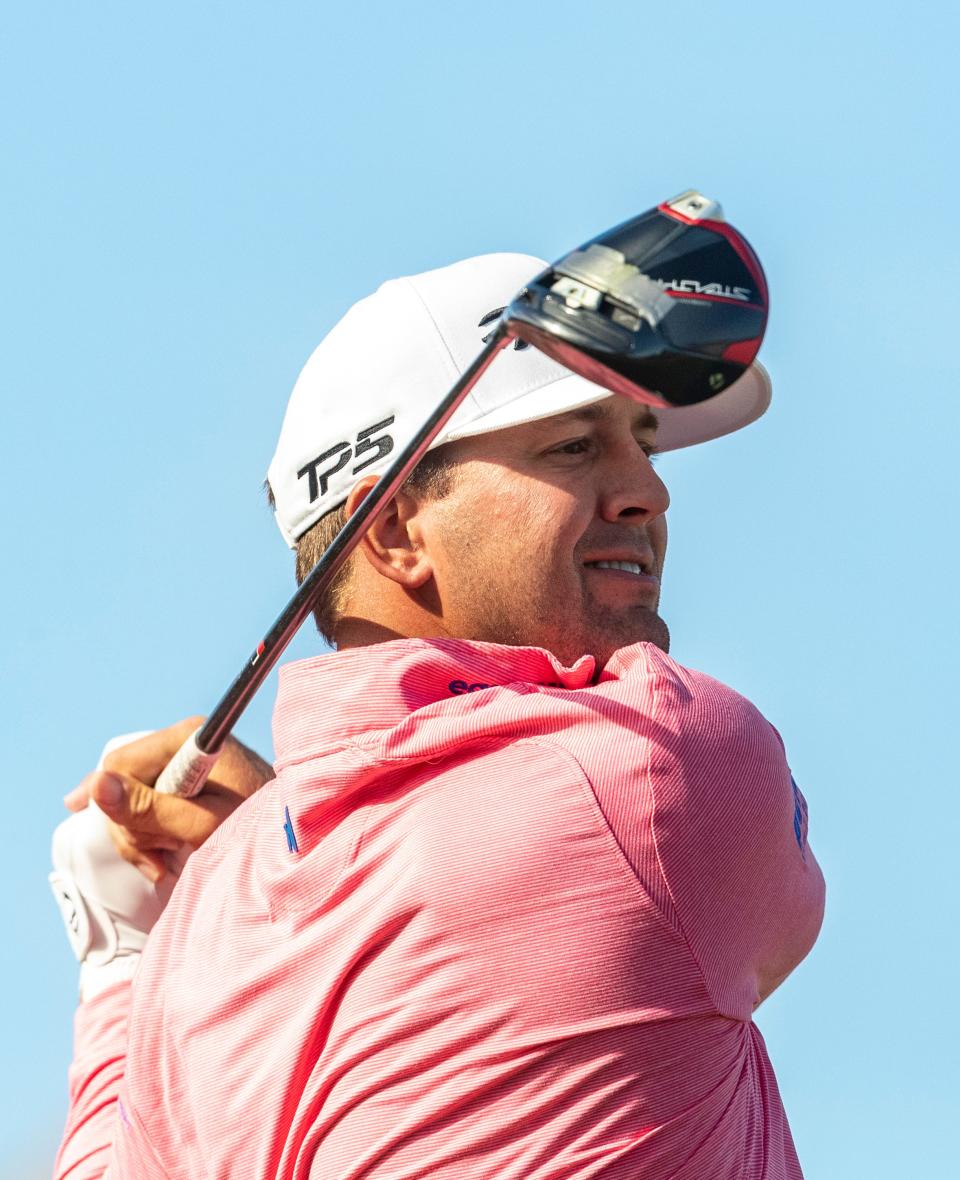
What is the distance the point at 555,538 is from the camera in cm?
369

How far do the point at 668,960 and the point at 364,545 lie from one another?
1077 millimetres

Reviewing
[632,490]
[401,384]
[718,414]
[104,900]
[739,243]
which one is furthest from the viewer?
[104,900]

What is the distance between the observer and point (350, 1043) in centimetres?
323

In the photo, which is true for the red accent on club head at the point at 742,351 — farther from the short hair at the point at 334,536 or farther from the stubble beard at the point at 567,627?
the short hair at the point at 334,536

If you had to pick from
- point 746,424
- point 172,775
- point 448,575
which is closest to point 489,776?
point 448,575

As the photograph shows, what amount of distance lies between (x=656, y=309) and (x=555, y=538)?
820 mm

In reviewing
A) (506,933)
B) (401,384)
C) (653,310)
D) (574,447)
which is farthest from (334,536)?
(653,310)

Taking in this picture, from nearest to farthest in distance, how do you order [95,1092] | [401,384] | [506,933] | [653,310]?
[653,310]
[506,933]
[401,384]
[95,1092]

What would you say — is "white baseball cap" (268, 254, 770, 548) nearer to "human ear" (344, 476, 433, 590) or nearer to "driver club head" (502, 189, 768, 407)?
"human ear" (344, 476, 433, 590)

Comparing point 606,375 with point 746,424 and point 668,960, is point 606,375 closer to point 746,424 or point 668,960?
point 668,960

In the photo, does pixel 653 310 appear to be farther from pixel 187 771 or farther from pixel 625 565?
pixel 187 771

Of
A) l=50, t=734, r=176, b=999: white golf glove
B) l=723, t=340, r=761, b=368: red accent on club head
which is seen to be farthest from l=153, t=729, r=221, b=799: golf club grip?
l=723, t=340, r=761, b=368: red accent on club head

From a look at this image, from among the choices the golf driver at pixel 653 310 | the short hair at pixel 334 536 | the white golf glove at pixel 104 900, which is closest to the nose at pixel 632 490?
the short hair at pixel 334 536

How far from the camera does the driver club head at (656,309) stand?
2.92 meters
